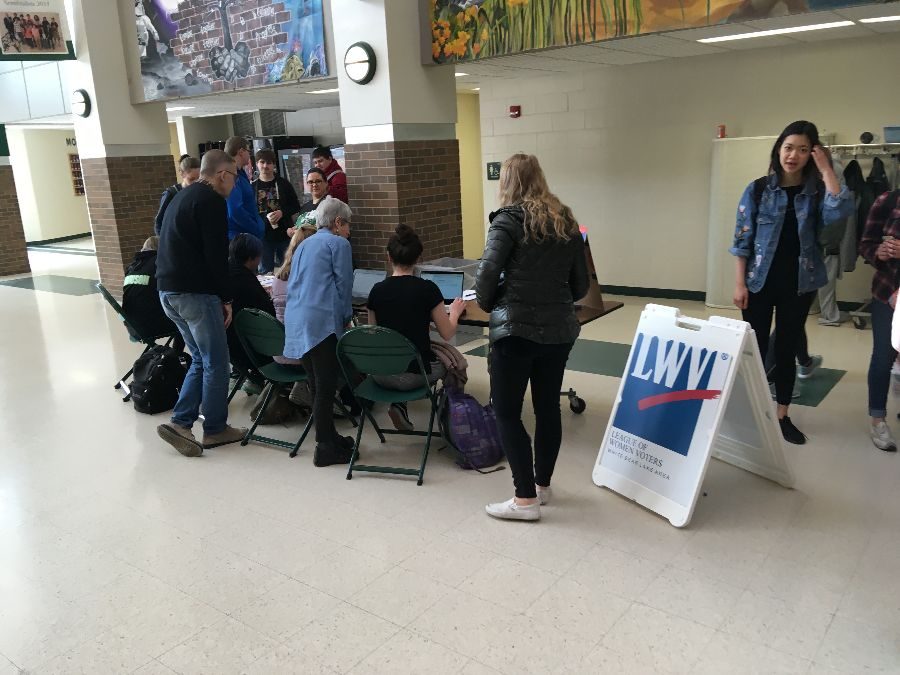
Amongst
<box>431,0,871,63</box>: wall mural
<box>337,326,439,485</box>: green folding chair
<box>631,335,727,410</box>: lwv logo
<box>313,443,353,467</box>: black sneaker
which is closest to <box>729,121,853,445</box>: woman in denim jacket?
<box>631,335,727,410</box>: lwv logo

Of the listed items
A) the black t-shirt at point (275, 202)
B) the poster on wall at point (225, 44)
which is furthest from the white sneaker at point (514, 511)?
the poster on wall at point (225, 44)

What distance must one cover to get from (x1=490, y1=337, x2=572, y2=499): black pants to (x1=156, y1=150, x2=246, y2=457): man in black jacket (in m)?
1.69

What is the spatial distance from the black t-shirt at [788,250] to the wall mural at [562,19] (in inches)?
50.8

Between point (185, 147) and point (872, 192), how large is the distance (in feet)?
32.6

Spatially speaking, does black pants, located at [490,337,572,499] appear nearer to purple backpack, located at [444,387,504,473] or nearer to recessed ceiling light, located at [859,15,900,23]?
purple backpack, located at [444,387,504,473]

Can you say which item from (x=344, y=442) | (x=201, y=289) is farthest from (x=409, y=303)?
(x=201, y=289)

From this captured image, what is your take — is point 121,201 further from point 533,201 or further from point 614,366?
point 533,201

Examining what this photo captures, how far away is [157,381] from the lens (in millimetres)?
4777

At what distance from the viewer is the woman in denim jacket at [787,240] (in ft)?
11.3

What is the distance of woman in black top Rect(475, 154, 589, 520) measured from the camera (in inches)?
110

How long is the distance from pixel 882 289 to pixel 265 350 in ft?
10.4

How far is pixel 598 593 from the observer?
8.52ft

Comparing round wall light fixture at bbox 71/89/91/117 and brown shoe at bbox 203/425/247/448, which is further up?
round wall light fixture at bbox 71/89/91/117

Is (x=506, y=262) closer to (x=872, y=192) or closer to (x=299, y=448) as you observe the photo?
(x=299, y=448)
